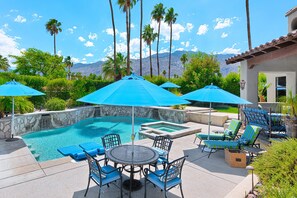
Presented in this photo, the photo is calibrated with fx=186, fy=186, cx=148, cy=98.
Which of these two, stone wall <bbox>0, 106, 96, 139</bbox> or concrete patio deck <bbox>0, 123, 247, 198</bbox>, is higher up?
stone wall <bbox>0, 106, 96, 139</bbox>

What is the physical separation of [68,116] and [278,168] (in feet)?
45.4

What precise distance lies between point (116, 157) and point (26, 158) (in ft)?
12.6

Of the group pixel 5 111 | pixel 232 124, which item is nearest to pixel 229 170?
pixel 232 124

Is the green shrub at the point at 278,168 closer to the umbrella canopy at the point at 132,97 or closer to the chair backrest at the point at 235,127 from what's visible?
the umbrella canopy at the point at 132,97

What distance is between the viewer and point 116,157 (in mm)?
4297

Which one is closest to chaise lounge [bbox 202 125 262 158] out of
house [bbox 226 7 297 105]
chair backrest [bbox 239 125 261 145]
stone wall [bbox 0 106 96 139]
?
chair backrest [bbox 239 125 261 145]

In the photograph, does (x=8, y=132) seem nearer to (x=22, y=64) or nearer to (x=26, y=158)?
(x=26, y=158)

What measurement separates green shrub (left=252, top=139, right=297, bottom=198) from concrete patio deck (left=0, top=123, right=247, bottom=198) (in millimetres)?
1423

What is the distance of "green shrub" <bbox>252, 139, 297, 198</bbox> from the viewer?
2.94 metres

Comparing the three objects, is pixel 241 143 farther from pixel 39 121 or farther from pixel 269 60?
pixel 39 121

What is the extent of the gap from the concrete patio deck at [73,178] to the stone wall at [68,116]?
4.37 m

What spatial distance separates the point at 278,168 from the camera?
3.19 metres

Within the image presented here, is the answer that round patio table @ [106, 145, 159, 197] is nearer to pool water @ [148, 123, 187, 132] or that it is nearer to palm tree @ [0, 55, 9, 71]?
pool water @ [148, 123, 187, 132]

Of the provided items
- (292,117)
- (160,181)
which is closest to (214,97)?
(292,117)
